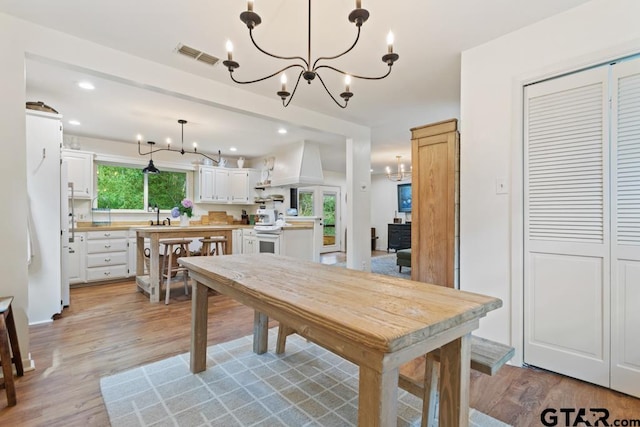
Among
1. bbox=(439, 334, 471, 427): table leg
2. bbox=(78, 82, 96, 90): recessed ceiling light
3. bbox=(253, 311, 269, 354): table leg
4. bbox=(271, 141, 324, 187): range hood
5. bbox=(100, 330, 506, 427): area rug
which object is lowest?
bbox=(100, 330, 506, 427): area rug

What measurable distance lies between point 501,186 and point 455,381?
63.0 inches

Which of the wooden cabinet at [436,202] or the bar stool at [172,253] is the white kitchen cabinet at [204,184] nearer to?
the bar stool at [172,253]

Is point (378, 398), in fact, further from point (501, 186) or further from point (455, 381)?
point (501, 186)

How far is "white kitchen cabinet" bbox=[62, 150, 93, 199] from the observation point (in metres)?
4.61

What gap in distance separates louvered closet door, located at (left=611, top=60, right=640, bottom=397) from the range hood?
4282 millimetres

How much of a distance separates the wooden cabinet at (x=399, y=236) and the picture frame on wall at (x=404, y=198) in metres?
0.80

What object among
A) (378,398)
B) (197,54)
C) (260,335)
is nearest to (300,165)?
(197,54)

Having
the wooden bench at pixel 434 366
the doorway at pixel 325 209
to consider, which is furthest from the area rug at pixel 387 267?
the wooden bench at pixel 434 366

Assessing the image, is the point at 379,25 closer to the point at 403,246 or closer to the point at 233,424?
the point at 233,424

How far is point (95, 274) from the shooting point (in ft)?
A: 15.1

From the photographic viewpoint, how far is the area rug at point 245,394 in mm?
1569

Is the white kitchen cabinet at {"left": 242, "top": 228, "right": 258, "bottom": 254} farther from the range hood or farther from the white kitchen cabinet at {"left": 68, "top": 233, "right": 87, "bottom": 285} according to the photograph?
the white kitchen cabinet at {"left": 68, "top": 233, "right": 87, "bottom": 285}

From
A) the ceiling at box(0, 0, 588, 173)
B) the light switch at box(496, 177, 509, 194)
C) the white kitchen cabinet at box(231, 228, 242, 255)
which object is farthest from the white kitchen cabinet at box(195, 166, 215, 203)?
the light switch at box(496, 177, 509, 194)

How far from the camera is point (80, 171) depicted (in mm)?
4703
